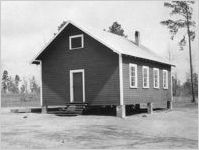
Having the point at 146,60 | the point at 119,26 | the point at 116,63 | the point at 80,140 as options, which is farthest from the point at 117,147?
the point at 119,26

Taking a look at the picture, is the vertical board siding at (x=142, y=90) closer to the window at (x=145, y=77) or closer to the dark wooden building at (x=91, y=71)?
the dark wooden building at (x=91, y=71)

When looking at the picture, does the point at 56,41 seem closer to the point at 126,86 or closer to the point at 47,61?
the point at 47,61

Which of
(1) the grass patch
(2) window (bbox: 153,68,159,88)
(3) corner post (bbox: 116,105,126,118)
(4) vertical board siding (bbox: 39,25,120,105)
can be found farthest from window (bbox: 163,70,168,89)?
(1) the grass patch

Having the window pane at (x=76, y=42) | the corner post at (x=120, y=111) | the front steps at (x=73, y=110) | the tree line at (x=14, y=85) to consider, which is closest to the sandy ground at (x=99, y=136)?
the corner post at (x=120, y=111)

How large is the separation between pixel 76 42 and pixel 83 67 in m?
1.83

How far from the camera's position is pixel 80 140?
1360 cm

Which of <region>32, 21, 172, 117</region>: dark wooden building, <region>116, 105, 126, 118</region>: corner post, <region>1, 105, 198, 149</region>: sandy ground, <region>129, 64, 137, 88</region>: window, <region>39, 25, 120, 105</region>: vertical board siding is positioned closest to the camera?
<region>1, 105, 198, 149</region>: sandy ground

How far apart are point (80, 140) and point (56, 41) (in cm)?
1366

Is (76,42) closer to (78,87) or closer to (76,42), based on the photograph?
(76,42)

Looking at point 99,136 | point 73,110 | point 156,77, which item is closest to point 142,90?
point 156,77

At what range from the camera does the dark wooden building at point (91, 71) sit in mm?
23609

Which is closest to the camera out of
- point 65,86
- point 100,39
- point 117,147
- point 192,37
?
point 117,147

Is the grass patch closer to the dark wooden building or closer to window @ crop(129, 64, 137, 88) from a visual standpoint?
the dark wooden building

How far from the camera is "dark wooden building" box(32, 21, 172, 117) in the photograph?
77.5 feet
